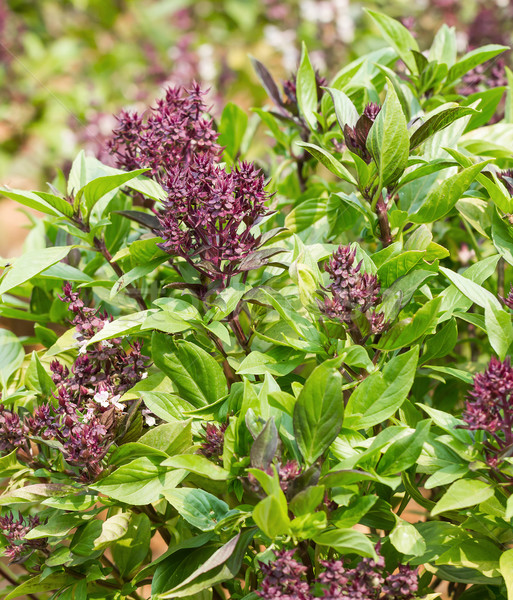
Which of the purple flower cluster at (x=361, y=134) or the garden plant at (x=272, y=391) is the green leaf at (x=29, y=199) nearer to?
the garden plant at (x=272, y=391)

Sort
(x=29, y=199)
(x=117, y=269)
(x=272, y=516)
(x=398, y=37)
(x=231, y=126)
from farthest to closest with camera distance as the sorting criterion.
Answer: (x=231, y=126) < (x=398, y=37) < (x=117, y=269) < (x=29, y=199) < (x=272, y=516)

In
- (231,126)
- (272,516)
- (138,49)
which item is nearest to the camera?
(272,516)

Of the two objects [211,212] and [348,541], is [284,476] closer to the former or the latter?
[348,541]

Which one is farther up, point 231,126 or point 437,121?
point 231,126

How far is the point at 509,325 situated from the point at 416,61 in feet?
2.36

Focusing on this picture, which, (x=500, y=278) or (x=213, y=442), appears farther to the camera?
(x=500, y=278)

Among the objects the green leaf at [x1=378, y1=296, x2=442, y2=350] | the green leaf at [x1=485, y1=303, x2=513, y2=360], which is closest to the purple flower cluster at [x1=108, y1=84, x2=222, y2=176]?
the green leaf at [x1=378, y1=296, x2=442, y2=350]

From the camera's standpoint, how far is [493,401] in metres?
0.89

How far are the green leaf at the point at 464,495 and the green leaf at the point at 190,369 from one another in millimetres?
404

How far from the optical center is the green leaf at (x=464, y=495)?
0.88 m

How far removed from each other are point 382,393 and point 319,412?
4.8 inches

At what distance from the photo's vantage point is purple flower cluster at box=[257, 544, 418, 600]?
0.83 m

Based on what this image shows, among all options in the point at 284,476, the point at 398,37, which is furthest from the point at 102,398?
the point at 398,37

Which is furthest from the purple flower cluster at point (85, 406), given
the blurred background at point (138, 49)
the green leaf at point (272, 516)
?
the blurred background at point (138, 49)
